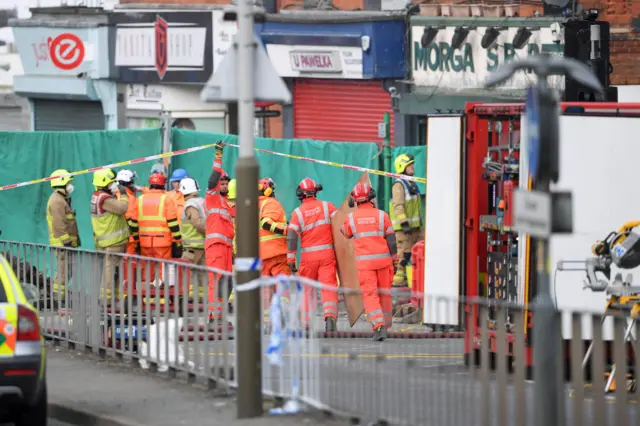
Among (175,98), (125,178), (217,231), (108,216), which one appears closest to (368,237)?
(217,231)

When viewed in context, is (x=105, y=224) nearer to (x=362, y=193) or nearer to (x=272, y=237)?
(x=272, y=237)

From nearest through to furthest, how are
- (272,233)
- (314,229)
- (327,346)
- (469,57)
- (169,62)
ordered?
(327,346)
(314,229)
(272,233)
(469,57)
(169,62)

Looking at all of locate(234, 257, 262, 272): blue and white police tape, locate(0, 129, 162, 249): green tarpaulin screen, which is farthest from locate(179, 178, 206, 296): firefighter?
locate(234, 257, 262, 272): blue and white police tape

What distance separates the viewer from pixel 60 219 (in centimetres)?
2016

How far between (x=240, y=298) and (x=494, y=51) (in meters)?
13.1

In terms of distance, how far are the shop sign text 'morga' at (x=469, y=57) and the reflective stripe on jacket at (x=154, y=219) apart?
627 centimetres

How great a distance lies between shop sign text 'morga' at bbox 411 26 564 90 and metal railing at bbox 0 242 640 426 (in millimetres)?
9193

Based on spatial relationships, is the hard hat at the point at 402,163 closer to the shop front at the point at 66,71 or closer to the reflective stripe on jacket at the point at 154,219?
the reflective stripe on jacket at the point at 154,219

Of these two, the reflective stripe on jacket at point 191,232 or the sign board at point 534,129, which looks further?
the reflective stripe on jacket at point 191,232

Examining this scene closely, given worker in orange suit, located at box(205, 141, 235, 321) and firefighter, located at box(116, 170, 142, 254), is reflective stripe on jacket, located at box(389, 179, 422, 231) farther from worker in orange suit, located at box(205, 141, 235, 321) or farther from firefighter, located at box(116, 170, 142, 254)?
firefighter, located at box(116, 170, 142, 254)

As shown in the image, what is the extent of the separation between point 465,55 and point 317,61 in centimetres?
408

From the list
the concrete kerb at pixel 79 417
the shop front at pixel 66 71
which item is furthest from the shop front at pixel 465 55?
the concrete kerb at pixel 79 417

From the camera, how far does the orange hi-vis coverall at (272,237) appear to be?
60.2 ft

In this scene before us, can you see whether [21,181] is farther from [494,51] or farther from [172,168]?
[494,51]
